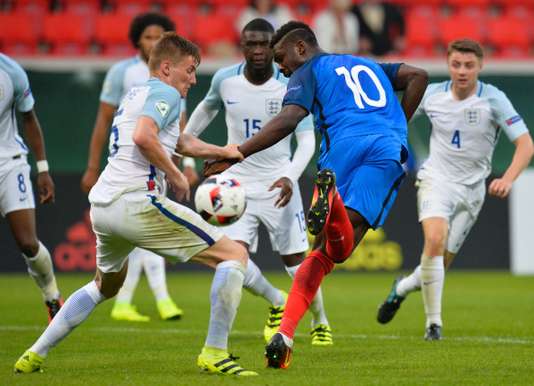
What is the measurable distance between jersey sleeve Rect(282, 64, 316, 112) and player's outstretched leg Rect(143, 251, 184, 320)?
3.92 m

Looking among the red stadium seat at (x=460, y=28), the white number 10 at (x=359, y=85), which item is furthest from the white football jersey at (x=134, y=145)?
the red stadium seat at (x=460, y=28)

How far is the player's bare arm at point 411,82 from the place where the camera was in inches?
281

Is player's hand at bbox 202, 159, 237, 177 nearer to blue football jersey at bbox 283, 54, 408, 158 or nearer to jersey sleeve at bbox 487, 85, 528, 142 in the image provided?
blue football jersey at bbox 283, 54, 408, 158

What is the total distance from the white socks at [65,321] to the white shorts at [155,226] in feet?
1.57

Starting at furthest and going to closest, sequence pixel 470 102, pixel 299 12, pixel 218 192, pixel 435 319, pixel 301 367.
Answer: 1. pixel 299 12
2. pixel 470 102
3. pixel 435 319
4. pixel 301 367
5. pixel 218 192

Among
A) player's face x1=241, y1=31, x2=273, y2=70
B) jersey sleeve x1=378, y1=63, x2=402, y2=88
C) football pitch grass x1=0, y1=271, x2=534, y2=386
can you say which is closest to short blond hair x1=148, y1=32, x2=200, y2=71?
jersey sleeve x1=378, y1=63, x2=402, y2=88

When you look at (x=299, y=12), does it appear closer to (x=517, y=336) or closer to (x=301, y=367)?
(x=517, y=336)

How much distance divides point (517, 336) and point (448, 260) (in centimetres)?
111

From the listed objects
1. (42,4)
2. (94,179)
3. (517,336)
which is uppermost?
(42,4)

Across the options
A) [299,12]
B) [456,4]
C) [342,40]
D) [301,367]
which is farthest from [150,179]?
[456,4]

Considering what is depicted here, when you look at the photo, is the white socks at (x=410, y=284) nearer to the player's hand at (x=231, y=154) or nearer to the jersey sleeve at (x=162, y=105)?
the player's hand at (x=231, y=154)

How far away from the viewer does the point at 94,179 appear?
1044cm

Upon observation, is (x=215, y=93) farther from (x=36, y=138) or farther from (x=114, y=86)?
(x=114, y=86)

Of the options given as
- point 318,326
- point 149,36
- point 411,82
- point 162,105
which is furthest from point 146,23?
point 162,105
